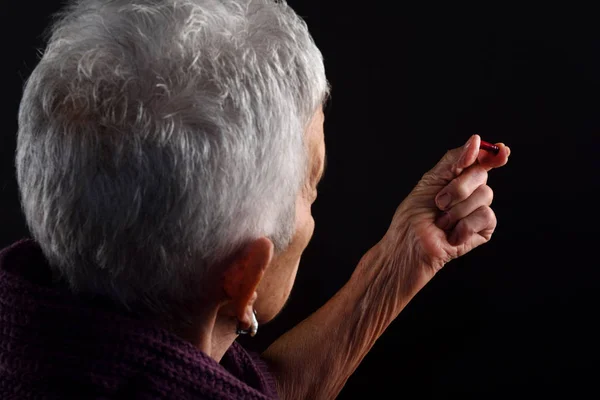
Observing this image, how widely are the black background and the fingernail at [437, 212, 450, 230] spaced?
23 cm

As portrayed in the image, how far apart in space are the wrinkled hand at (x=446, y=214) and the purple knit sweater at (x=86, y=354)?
0.52 metres

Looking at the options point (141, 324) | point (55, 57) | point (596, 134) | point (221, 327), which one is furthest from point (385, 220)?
point (55, 57)

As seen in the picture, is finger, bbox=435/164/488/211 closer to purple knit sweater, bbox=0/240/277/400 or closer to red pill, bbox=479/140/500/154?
red pill, bbox=479/140/500/154

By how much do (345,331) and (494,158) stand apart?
42 centimetres

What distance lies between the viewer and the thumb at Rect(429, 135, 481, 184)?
126cm

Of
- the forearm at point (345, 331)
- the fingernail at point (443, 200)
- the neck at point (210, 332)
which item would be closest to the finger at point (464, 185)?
the fingernail at point (443, 200)

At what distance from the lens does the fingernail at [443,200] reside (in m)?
1.33

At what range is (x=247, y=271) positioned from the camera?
99 centimetres

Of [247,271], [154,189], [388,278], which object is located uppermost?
[154,189]

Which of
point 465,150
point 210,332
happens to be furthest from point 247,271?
point 465,150

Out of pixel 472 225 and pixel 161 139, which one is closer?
pixel 161 139

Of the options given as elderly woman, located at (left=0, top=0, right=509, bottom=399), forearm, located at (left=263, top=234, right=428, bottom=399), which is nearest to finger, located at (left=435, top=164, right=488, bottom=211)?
forearm, located at (left=263, top=234, right=428, bottom=399)

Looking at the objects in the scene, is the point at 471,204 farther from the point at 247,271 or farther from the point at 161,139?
the point at 161,139

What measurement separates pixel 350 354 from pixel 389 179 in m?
0.39
